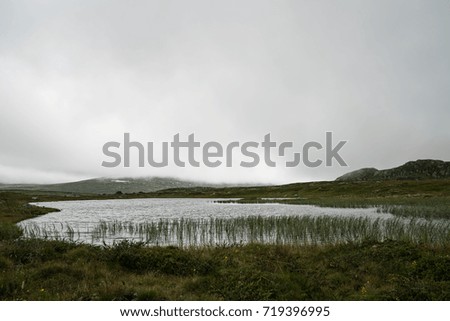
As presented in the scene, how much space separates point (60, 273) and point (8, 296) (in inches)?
94.9

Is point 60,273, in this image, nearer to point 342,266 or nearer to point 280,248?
point 280,248

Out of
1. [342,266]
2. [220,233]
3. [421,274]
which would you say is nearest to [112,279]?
[342,266]

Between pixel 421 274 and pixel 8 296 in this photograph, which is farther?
pixel 421 274

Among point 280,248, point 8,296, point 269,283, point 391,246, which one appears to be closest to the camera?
point 8,296

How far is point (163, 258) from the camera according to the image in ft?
46.8

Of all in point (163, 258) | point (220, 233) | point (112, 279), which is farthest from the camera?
point (220, 233)
